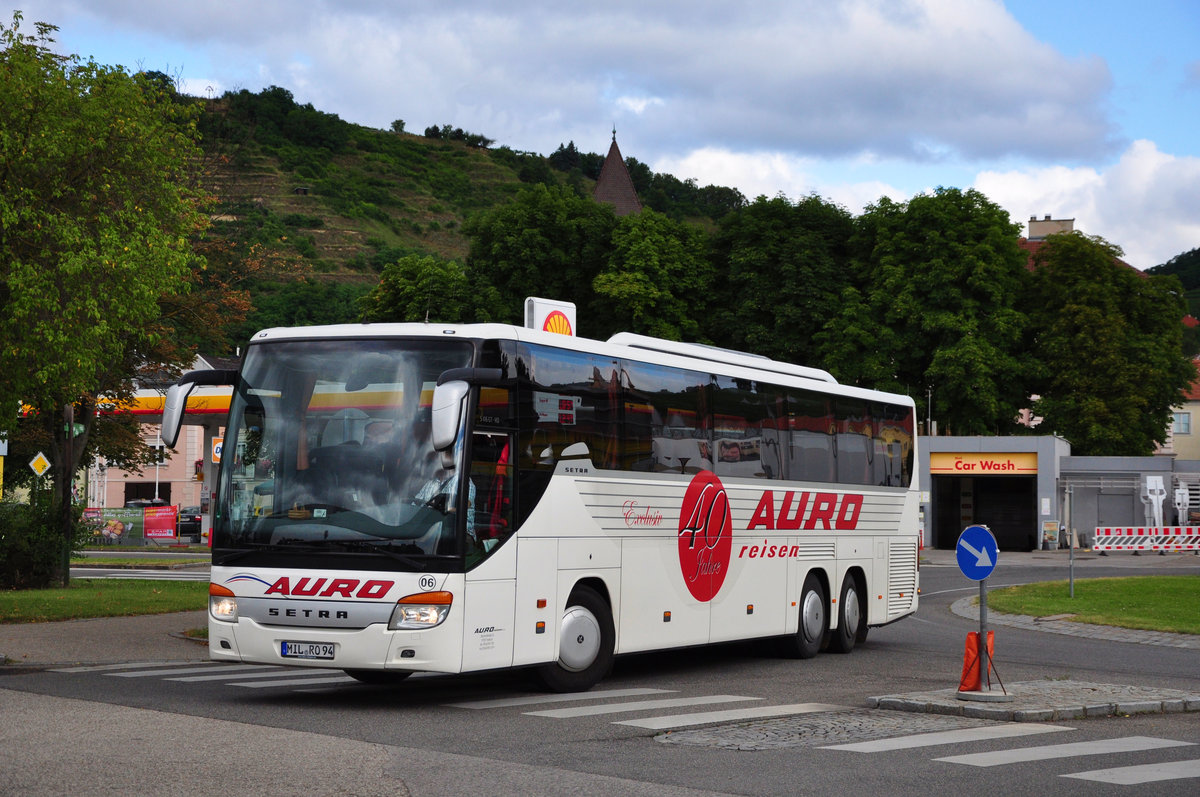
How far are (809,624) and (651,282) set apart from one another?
40692mm

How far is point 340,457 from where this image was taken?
11992 millimetres

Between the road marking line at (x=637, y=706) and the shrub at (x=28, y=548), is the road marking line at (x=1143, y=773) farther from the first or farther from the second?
the shrub at (x=28, y=548)

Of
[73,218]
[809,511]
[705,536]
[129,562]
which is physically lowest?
[129,562]

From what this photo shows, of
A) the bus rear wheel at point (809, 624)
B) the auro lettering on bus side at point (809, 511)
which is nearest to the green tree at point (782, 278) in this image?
the auro lettering on bus side at point (809, 511)

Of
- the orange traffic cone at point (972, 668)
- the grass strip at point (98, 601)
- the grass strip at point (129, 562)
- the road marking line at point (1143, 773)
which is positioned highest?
the orange traffic cone at point (972, 668)

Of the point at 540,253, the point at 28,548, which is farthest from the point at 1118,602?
the point at 540,253

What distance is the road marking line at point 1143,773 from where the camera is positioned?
8.93 m

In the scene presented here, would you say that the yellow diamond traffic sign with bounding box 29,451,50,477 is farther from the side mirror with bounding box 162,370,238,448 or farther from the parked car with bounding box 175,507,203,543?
the side mirror with bounding box 162,370,238,448

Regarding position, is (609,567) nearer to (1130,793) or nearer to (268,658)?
(268,658)

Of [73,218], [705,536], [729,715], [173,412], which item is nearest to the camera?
[729,715]

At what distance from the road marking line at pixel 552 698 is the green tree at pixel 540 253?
45426mm

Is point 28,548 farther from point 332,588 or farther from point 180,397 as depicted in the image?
point 332,588

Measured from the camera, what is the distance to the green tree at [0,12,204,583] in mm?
18484

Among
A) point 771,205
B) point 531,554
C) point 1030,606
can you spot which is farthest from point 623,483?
A: point 771,205
